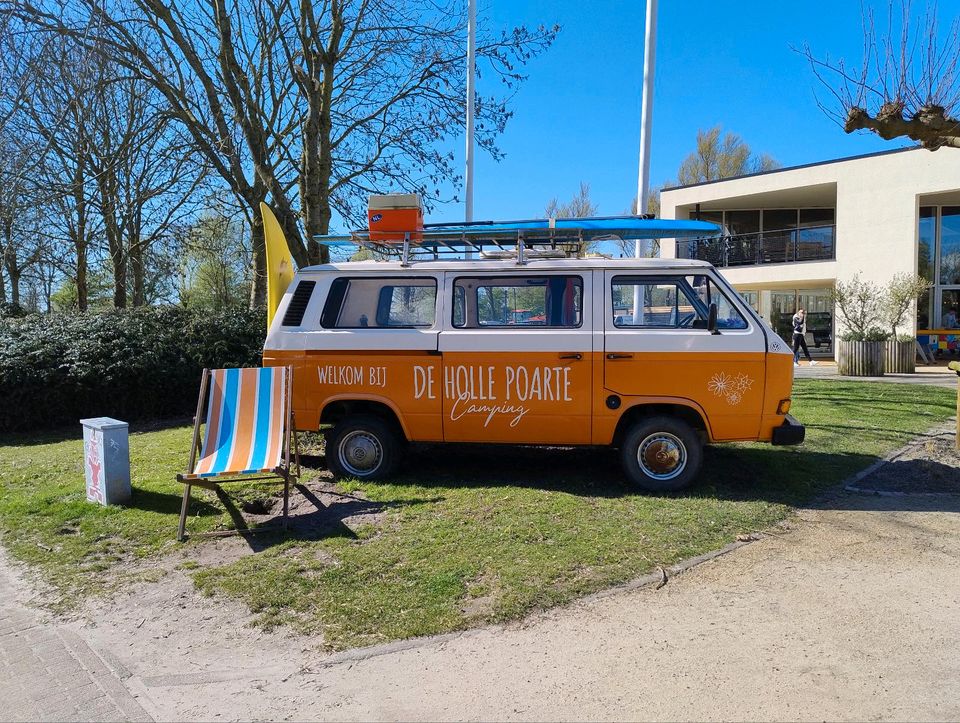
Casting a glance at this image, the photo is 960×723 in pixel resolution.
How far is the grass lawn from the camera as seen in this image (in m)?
4.05

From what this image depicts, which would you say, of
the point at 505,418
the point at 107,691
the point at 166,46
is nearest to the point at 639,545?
the point at 505,418

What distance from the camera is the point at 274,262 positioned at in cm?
691

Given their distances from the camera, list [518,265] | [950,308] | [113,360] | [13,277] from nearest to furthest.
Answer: [518,265] → [113,360] → [950,308] → [13,277]

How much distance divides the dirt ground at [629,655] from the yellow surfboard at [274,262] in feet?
10.5

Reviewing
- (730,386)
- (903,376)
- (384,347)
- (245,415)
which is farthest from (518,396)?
(903,376)

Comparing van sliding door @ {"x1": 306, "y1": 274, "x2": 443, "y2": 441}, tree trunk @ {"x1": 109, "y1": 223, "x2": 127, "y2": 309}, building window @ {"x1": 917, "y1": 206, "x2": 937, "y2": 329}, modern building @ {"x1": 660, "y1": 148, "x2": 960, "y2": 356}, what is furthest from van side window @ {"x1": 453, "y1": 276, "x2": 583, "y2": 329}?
building window @ {"x1": 917, "y1": 206, "x2": 937, "y2": 329}

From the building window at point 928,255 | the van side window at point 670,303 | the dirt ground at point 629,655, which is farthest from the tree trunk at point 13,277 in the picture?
the building window at point 928,255

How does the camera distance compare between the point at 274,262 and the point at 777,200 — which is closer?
the point at 274,262

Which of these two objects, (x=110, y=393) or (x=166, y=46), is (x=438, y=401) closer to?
(x=110, y=393)

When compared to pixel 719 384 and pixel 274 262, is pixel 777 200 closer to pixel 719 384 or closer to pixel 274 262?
pixel 719 384

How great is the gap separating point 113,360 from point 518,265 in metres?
7.79

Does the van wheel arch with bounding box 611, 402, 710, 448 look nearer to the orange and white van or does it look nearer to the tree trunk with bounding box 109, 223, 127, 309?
the orange and white van

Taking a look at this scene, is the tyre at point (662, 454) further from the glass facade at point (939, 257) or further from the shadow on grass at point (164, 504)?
the glass facade at point (939, 257)

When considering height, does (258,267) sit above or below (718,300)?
above
